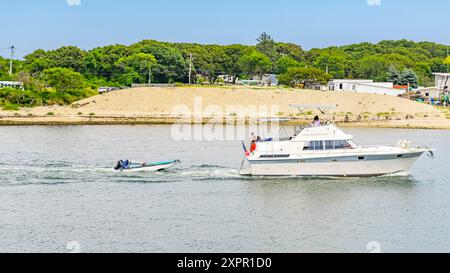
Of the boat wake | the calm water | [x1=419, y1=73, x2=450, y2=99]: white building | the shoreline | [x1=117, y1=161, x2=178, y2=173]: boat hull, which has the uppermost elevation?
[x1=419, y1=73, x2=450, y2=99]: white building

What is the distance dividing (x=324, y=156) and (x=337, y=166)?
3.64 ft

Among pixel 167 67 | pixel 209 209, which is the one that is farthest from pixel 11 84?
pixel 209 209

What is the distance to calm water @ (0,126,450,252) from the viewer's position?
3444cm

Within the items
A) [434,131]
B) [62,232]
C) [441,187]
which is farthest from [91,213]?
[434,131]

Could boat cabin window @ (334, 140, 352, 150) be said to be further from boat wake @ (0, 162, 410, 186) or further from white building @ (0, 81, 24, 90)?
white building @ (0, 81, 24, 90)

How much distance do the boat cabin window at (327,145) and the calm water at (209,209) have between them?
2113 mm

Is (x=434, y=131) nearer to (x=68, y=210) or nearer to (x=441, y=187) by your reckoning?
(x=441, y=187)

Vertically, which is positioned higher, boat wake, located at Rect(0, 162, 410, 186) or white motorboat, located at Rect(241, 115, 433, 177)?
white motorboat, located at Rect(241, 115, 433, 177)

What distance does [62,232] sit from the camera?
36.1 meters

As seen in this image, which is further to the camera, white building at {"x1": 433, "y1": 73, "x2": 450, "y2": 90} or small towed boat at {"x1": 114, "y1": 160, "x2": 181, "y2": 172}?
white building at {"x1": 433, "y1": 73, "x2": 450, "y2": 90}

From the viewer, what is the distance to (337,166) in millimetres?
48000

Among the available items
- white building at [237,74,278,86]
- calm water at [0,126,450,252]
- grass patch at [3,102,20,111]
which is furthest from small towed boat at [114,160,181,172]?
white building at [237,74,278,86]

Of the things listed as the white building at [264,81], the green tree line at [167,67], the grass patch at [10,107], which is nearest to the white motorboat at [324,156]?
the grass patch at [10,107]

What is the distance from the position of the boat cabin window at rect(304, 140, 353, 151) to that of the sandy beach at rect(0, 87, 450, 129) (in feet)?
149
